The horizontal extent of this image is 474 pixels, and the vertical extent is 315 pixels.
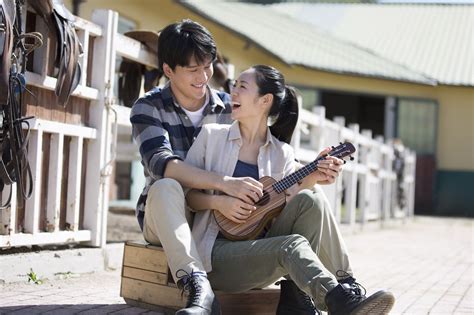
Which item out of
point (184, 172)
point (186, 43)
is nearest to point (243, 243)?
point (184, 172)

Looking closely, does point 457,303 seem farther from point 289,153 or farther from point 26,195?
point 26,195

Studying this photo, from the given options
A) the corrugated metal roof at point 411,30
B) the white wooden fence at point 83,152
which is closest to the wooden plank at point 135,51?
the white wooden fence at point 83,152

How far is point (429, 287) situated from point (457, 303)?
86 centimetres

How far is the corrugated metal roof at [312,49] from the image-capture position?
19.5 metres

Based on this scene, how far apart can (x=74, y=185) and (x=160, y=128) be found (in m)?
1.47

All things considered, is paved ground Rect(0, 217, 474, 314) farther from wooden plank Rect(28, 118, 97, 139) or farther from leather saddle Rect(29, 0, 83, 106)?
leather saddle Rect(29, 0, 83, 106)

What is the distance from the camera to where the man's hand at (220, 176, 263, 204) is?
3748 mm

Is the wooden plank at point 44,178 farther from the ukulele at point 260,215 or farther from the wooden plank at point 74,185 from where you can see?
the ukulele at point 260,215

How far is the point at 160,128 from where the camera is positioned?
13.4ft

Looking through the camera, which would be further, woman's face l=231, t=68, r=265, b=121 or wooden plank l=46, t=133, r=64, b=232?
wooden plank l=46, t=133, r=64, b=232

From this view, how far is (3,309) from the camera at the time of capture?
3857 millimetres

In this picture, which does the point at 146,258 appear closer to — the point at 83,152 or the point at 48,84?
the point at 48,84

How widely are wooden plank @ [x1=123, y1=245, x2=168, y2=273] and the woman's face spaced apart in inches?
28.1

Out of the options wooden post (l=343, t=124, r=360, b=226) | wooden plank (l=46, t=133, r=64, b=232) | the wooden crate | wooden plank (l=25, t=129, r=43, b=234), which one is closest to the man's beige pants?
the wooden crate
